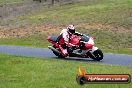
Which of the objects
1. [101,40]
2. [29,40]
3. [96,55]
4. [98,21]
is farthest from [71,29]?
[98,21]

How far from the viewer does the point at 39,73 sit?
1708 centimetres

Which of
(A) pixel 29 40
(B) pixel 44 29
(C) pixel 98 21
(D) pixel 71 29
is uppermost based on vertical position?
(D) pixel 71 29

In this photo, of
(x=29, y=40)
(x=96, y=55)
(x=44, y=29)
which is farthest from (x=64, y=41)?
(x=44, y=29)

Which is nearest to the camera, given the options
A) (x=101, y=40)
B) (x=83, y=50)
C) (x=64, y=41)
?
(x=83, y=50)

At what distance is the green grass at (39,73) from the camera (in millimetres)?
14297

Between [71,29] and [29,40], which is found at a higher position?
[71,29]

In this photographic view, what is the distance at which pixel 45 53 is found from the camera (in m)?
27.0

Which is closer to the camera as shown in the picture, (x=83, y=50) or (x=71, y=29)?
(x=71, y=29)

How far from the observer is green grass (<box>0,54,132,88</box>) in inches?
563

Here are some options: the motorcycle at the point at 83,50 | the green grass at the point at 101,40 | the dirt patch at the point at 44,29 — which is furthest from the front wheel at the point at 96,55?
the dirt patch at the point at 44,29

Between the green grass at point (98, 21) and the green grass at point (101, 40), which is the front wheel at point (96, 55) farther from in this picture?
the green grass at point (101, 40)

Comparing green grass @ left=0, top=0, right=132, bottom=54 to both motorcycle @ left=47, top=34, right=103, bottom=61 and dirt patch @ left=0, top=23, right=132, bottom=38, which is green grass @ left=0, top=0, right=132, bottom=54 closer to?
dirt patch @ left=0, top=23, right=132, bottom=38

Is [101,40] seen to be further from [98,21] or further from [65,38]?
[65,38]

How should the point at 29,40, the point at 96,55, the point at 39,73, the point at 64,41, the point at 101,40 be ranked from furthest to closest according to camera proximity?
the point at 29,40 → the point at 101,40 → the point at 64,41 → the point at 96,55 → the point at 39,73
